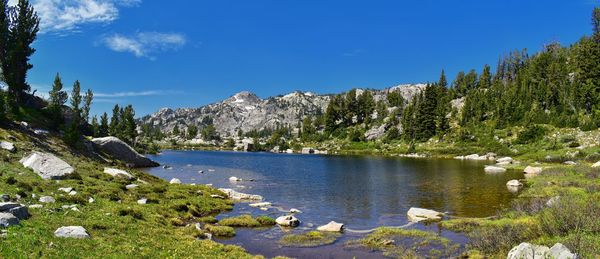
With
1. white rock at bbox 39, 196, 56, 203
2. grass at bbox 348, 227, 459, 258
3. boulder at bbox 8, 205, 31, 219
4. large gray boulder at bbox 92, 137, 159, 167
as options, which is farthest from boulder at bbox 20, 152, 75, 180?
large gray boulder at bbox 92, 137, 159, 167

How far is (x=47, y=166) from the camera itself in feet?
133

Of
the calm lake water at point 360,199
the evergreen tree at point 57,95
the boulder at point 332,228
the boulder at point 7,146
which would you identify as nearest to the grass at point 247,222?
the calm lake water at point 360,199

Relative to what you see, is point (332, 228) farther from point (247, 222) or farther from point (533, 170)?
point (533, 170)

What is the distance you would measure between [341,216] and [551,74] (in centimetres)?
18508

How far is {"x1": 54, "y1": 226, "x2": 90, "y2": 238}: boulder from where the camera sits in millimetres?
21116

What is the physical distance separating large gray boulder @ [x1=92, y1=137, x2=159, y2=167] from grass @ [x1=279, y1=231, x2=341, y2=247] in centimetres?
6710

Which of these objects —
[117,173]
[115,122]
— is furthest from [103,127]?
[117,173]

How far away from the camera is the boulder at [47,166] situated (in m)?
39.2

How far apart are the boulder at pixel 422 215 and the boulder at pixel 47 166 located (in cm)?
3631

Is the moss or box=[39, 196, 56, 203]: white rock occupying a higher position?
box=[39, 196, 56, 203]: white rock

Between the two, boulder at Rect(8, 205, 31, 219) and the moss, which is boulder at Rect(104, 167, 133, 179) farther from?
boulder at Rect(8, 205, 31, 219)

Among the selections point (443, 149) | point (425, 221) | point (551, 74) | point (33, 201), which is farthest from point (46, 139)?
point (551, 74)

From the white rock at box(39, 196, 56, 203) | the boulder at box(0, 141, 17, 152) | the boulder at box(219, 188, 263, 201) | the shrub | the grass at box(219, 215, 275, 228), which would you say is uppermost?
the shrub

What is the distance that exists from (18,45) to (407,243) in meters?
86.5
